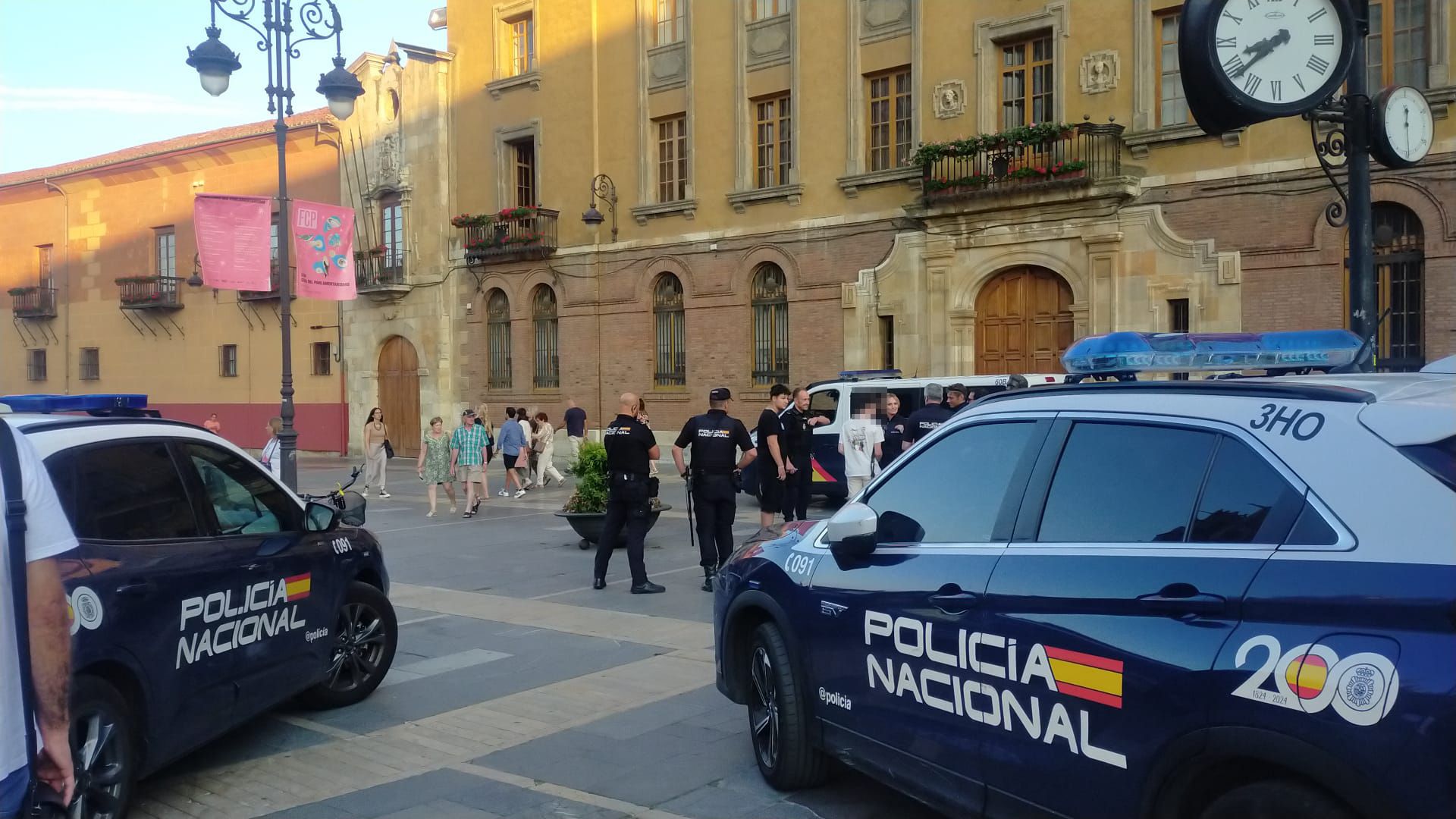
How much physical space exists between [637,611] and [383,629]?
3238 millimetres

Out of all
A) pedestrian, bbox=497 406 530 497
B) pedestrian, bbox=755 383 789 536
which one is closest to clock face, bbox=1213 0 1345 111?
pedestrian, bbox=755 383 789 536

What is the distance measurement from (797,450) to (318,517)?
718 cm

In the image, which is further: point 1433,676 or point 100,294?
point 100,294

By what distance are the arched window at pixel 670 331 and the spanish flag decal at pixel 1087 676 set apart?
23.8 metres

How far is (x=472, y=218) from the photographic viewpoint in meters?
31.2

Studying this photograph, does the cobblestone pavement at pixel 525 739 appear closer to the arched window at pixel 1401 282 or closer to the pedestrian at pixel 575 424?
the arched window at pixel 1401 282

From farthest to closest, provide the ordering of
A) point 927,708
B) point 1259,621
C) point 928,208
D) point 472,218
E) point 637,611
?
point 472,218
point 928,208
point 637,611
point 927,708
point 1259,621

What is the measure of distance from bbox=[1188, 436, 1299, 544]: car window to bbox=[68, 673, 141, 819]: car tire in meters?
4.17

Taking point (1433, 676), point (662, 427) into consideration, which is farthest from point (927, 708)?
point (662, 427)

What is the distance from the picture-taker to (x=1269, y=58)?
5934mm

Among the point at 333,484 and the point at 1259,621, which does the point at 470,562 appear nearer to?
the point at 1259,621

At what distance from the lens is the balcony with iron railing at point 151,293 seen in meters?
39.7

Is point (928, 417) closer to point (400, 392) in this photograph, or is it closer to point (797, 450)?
point (797, 450)

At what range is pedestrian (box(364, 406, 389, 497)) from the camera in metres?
21.5
